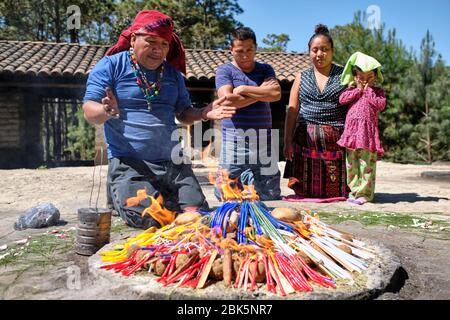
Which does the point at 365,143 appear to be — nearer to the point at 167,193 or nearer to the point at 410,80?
the point at 167,193

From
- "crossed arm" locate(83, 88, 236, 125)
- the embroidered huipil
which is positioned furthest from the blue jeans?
the embroidered huipil

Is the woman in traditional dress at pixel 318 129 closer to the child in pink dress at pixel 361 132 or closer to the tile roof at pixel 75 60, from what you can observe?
the child in pink dress at pixel 361 132

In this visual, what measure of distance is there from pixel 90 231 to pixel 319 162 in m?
3.05

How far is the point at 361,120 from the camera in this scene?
4926 mm

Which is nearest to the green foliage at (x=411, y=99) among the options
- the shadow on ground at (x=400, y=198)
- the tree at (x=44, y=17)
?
the shadow on ground at (x=400, y=198)

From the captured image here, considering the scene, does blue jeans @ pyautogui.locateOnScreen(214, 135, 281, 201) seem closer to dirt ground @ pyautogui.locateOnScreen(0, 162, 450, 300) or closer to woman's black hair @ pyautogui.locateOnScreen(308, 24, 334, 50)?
dirt ground @ pyautogui.locateOnScreen(0, 162, 450, 300)

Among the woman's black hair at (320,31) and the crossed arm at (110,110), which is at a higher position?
the woman's black hair at (320,31)

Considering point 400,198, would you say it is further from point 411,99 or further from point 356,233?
point 411,99

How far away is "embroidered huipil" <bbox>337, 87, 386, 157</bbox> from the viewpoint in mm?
4906

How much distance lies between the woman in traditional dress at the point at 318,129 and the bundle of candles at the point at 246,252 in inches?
92.6

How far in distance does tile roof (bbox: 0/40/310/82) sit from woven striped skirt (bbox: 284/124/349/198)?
738 cm

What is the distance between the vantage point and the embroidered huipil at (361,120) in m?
4.91

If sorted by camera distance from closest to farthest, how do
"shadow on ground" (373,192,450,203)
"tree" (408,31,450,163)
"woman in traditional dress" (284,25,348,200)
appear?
1. "woman in traditional dress" (284,25,348,200)
2. "shadow on ground" (373,192,450,203)
3. "tree" (408,31,450,163)

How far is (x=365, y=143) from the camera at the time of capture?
16.1 ft
